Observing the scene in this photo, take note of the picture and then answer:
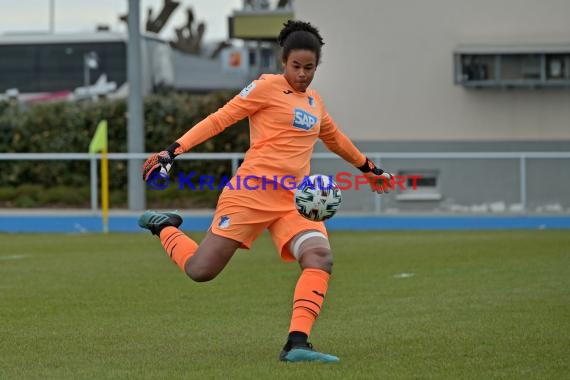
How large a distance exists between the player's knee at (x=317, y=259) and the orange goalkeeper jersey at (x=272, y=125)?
50cm

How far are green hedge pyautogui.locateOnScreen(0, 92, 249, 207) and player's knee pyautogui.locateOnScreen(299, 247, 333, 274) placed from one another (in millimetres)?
17378

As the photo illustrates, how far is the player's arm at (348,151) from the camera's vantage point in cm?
802

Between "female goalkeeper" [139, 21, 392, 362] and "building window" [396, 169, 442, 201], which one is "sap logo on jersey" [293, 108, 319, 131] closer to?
"female goalkeeper" [139, 21, 392, 362]

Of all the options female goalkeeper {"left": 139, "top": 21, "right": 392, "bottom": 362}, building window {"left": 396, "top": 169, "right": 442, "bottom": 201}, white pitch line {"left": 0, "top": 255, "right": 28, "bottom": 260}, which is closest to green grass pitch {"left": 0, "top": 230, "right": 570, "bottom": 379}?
white pitch line {"left": 0, "top": 255, "right": 28, "bottom": 260}

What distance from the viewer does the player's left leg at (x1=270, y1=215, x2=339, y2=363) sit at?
23.5ft

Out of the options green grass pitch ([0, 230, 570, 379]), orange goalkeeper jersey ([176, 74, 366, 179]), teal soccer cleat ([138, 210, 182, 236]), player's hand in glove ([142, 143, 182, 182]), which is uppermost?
orange goalkeeper jersey ([176, 74, 366, 179])

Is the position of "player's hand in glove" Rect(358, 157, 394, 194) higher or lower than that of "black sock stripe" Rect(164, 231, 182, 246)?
higher

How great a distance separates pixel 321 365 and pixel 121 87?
1309 inches

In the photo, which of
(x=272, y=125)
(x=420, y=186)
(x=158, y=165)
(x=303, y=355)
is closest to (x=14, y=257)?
(x=272, y=125)

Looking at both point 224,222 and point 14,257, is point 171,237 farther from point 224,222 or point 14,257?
point 14,257

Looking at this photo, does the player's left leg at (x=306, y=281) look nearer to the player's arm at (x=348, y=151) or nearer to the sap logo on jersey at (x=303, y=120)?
the sap logo on jersey at (x=303, y=120)

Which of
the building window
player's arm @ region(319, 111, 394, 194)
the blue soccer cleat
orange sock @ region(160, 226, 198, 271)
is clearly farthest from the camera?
the building window

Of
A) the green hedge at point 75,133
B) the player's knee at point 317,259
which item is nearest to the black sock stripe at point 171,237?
the player's knee at point 317,259

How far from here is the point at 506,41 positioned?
2369cm
